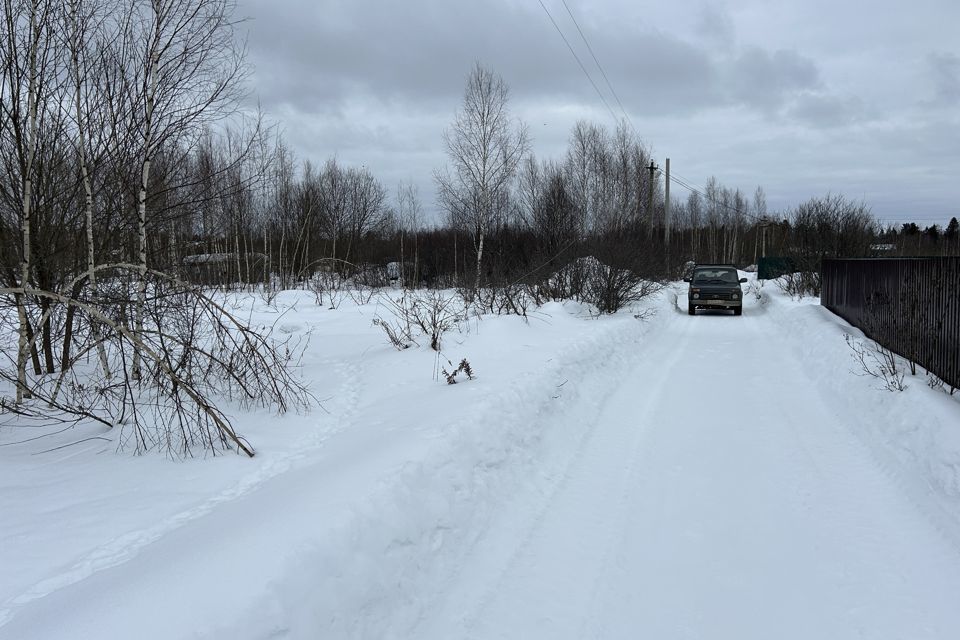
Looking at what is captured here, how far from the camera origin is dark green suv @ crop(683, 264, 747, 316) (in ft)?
66.1

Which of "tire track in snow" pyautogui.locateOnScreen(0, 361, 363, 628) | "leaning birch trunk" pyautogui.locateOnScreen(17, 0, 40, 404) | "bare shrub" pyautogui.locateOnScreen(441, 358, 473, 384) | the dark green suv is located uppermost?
"leaning birch trunk" pyautogui.locateOnScreen(17, 0, 40, 404)

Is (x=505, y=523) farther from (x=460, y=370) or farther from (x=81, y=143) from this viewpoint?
(x=81, y=143)

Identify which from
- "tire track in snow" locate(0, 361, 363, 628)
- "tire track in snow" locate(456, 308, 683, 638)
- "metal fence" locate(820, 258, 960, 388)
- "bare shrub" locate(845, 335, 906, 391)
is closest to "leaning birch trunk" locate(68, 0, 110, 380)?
"tire track in snow" locate(0, 361, 363, 628)

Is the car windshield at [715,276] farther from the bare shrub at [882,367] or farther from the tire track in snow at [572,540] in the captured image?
the tire track in snow at [572,540]

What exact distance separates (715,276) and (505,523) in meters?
19.1

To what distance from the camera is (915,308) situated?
8.16 metres

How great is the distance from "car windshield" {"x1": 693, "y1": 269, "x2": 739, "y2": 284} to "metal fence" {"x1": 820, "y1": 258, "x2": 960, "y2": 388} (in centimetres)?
796

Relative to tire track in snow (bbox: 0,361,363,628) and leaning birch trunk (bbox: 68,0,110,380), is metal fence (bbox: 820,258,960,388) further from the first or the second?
leaning birch trunk (bbox: 68,0,110,380)

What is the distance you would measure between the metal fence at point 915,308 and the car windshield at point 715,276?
7.96 metres

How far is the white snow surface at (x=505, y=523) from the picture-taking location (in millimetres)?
2986

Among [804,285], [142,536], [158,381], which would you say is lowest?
[142,536]

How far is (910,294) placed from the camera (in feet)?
28.2

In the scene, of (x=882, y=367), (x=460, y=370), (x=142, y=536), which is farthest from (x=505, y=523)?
(x=882, y=367)

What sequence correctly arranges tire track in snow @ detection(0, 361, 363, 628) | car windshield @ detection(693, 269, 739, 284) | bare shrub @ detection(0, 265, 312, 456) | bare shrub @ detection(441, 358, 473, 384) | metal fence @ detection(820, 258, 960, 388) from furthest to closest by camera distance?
car windshield @ detection(693, 269, 739, 284)
bare shrub @ detection(441, 358, 473, 384)
metal fence @ detection(820, 258, 960, 388)
bare shrub @ detection(0, 265, 312, 456)
tire track in snow @ detection(0, 361, 363, 628)
